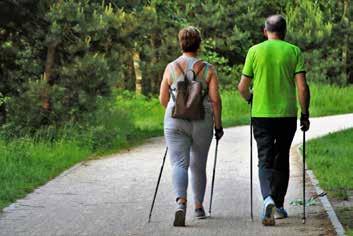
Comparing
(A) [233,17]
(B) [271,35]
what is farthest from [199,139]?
(A) [233,17]

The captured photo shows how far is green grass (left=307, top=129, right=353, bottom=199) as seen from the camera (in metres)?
11.5

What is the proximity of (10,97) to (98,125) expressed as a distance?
1.77m

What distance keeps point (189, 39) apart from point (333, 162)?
19.6 ft

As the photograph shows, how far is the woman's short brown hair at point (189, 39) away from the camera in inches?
349

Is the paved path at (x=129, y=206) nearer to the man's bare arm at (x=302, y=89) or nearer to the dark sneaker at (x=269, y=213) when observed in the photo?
the dark sneaker at (x=269, y=213)

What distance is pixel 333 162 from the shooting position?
46.8 ft

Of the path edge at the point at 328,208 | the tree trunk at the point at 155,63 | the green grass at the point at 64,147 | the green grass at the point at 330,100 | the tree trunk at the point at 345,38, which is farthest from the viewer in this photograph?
the tree trunk at the point at 345,38

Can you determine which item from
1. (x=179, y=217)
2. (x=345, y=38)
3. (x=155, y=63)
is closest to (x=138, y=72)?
(x=155, y=63)

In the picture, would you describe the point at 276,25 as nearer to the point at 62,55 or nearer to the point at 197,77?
the point at 197,77

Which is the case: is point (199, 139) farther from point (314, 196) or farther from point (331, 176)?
point (331, 176)

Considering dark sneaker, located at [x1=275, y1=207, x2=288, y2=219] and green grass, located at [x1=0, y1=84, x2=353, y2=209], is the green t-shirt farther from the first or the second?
green grass, located at [x1=0, y1=84, x2=353, y2=209]

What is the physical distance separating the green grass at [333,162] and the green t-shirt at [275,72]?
2.16 metres

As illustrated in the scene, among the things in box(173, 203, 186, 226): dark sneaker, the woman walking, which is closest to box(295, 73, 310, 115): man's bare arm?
the woman walking

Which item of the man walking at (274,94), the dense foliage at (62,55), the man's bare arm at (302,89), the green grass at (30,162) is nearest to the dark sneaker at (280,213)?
the man walking at (274,94)
